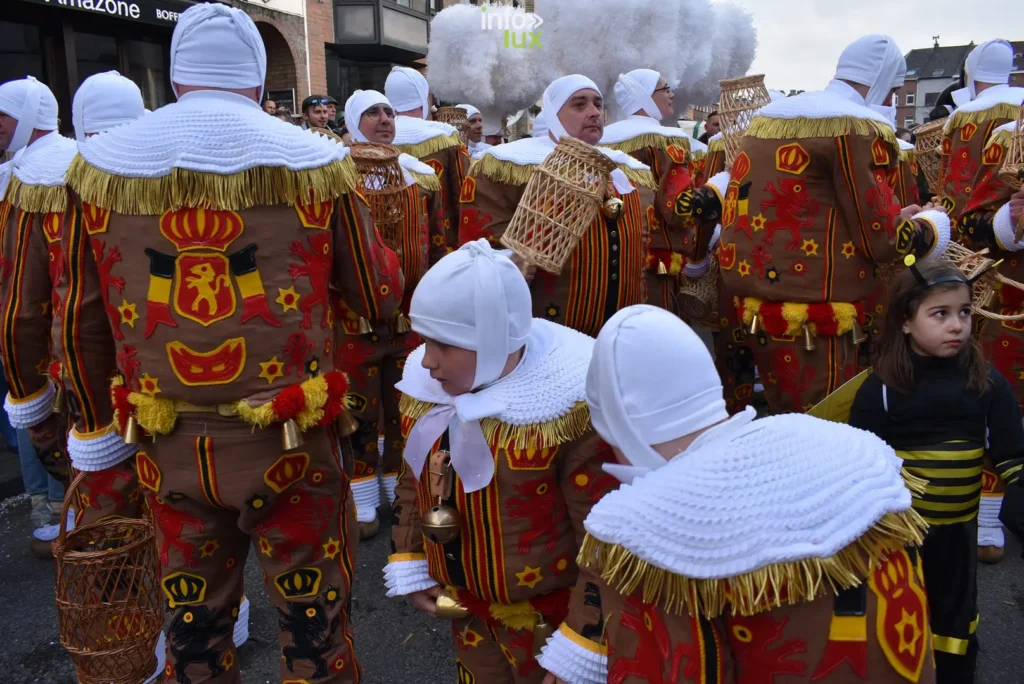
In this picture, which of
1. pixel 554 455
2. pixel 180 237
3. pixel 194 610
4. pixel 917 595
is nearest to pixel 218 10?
pixel 180 237

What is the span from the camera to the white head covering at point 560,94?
3.60 meters

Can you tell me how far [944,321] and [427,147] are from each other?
11.7ft

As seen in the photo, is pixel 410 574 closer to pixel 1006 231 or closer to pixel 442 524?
pixel 442 524

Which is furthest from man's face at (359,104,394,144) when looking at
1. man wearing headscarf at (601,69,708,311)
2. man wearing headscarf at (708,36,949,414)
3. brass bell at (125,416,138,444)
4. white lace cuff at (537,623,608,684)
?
white lace cuff at (537,623,608,684)

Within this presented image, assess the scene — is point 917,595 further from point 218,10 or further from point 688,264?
point 688,264

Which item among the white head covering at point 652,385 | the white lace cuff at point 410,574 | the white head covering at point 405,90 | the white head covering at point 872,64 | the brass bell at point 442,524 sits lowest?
the white lace cuff at point 410,574

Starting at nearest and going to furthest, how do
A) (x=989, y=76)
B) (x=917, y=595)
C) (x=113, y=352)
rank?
(x=917, y=595), (x=113, y=352), (x=989, y=76)

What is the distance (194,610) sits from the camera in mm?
2393

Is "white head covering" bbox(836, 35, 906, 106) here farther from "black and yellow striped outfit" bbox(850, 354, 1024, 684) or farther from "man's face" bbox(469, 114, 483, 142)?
"man's face" bbox(469, 114, 483, 142)

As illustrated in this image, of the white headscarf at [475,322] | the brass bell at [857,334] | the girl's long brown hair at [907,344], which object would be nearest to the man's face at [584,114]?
the brass bell at [857,334]

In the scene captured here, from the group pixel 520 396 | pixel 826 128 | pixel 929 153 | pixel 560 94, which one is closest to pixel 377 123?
pixel 560 94

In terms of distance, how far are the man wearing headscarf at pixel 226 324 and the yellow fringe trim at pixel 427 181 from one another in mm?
2108

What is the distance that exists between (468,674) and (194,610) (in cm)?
82

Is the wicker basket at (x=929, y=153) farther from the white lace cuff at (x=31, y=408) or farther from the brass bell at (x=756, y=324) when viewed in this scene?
the white lace cuff at (x=31, y=408)
